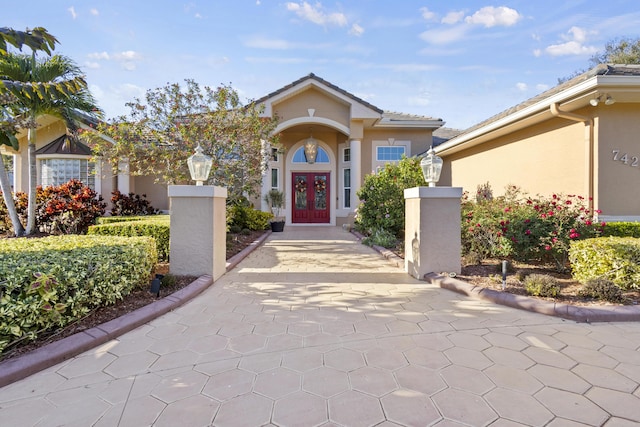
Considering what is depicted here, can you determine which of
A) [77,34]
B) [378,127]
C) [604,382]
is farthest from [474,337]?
[378,127]

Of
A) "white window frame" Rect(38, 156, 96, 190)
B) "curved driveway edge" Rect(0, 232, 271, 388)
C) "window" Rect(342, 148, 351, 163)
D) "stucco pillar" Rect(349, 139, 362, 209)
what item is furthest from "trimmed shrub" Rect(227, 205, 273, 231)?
"curved driveway edge" Rect(0, 232, 271, 388)

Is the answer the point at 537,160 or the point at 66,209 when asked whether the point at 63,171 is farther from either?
the point at 537,160

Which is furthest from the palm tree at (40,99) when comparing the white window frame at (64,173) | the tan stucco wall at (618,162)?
the tan stucco wall at (618,162)

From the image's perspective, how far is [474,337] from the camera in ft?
11.0

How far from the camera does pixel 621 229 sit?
20.2ft

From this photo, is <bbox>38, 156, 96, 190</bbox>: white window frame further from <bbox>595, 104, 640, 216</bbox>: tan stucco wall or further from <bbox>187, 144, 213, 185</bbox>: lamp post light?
<bbox>595, 104, 640, 216</bbox>: tan stucco wall

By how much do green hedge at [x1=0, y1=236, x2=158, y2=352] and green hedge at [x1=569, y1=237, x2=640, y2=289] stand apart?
616 centimetres

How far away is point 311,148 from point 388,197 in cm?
616

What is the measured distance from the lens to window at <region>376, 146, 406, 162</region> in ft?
48.6

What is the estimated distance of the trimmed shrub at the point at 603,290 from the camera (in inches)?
160

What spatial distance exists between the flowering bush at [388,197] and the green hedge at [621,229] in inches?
183

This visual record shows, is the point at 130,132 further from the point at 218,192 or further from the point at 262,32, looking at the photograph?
the point at 262,32

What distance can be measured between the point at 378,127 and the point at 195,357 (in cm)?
1335

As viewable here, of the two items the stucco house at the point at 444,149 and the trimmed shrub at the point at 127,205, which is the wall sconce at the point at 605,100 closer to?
the stucco house at the point at 444,149
